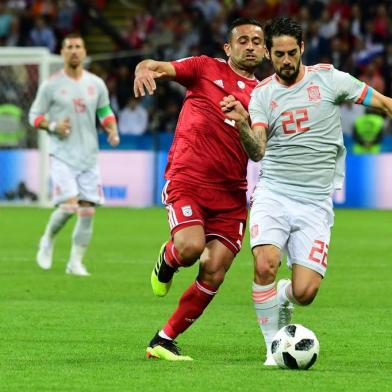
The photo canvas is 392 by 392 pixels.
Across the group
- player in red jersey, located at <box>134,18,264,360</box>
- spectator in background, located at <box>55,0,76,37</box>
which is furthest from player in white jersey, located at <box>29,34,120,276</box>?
spectator in background, located at <box>55,0,76,37</box>

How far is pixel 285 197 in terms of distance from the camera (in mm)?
8500

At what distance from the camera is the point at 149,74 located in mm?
8273

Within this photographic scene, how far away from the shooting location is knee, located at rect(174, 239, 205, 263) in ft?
27.8

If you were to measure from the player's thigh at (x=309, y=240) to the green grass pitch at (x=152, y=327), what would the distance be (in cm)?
67

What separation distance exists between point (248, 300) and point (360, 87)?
4.13 metres

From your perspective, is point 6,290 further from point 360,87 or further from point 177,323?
point 360,87

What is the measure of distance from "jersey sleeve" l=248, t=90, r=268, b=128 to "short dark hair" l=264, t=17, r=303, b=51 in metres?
0.33

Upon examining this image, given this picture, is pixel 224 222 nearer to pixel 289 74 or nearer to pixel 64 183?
pixel 289 74

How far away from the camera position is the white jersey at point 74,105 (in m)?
14.6

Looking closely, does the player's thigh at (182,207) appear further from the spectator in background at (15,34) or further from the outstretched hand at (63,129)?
the spectator in background at (15,34)

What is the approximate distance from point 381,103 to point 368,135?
16685 millimetres

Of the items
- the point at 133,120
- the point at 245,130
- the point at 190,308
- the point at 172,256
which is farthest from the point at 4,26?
the point at 245,130

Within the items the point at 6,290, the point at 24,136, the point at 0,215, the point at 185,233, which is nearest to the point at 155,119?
the point at 24,136

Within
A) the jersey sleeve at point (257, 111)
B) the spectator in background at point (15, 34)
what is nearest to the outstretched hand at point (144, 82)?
the jersey sleeve at point (257, 111)
